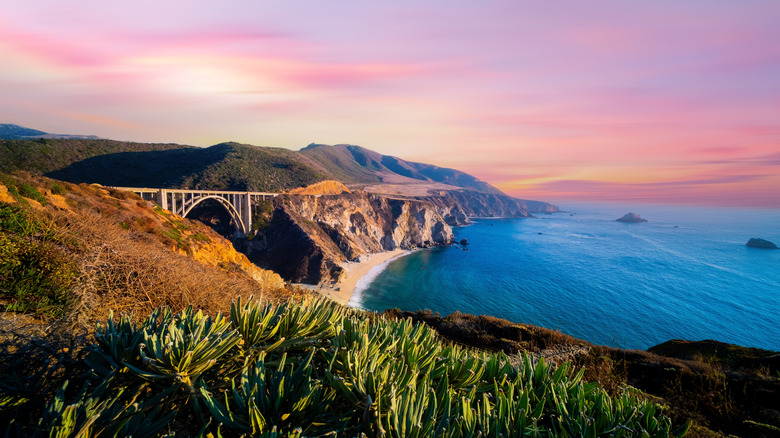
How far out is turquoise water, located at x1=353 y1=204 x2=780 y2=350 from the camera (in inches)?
1244

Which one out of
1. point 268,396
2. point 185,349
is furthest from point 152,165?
point 268,396

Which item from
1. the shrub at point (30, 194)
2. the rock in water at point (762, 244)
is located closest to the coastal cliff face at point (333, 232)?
the shrub at point (30, 194)

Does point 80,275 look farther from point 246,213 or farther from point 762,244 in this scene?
point 762,244

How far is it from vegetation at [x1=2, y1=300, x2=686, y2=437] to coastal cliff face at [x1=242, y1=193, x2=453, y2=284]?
2081 cm

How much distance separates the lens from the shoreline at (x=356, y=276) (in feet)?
116

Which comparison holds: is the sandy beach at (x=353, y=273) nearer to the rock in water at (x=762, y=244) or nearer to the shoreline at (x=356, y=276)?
the shoreline at (x=356, y=276)

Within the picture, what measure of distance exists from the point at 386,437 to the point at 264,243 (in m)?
47.9

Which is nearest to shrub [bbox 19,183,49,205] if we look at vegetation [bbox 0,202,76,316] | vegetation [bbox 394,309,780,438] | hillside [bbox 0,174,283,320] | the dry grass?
hillside [bbox 0,174,283,320]

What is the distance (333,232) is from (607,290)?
44.9 m

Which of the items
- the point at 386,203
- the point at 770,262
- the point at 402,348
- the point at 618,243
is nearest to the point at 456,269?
the point at 386,203

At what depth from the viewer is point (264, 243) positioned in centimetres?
4566

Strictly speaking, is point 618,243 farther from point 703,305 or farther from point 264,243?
point 264,243

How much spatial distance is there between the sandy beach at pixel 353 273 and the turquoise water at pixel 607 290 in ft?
7.74

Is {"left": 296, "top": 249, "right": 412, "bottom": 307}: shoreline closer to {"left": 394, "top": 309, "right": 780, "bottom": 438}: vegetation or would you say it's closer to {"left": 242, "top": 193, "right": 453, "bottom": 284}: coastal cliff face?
{"left": 242, "top": 193, "right": 453, "bottom": 284}: coastal cliff face
